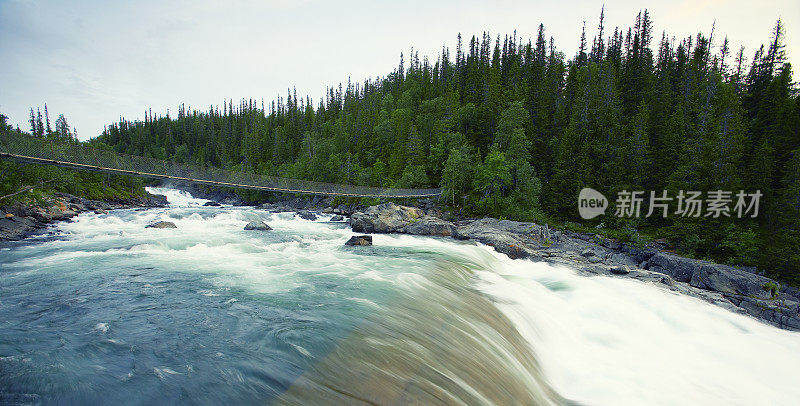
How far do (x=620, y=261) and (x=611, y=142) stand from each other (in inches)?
729

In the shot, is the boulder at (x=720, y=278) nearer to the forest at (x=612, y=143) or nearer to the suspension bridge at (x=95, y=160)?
the forest at (x=612, y=143)

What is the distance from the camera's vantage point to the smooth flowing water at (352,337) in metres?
3.95

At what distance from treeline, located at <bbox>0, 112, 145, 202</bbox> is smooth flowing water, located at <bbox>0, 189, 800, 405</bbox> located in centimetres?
1294

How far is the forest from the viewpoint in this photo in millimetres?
22047

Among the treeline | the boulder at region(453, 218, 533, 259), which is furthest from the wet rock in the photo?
the treeline

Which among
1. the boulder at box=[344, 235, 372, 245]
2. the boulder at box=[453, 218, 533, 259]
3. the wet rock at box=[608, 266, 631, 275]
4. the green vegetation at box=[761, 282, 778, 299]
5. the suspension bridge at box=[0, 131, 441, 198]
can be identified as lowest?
the green vegetation at box=[761, 282, 778, 299]

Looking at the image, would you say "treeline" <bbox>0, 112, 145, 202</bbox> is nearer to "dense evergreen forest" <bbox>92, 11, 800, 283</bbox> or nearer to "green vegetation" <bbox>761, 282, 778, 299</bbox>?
"dense evergreen forest" <bbox>92, 11, 800, 283</bbox>

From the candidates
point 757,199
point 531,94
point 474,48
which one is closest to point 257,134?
point 474,48

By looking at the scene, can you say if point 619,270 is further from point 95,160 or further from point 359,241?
point 95,160

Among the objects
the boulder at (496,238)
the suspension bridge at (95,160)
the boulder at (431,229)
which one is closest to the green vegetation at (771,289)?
the boulder at (496,238)

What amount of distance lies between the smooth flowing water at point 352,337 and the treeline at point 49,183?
12.9 m

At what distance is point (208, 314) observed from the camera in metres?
6.07

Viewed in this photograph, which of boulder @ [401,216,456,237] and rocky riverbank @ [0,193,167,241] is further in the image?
boulder @ [401,216,456,237]

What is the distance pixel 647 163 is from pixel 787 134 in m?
8.86
